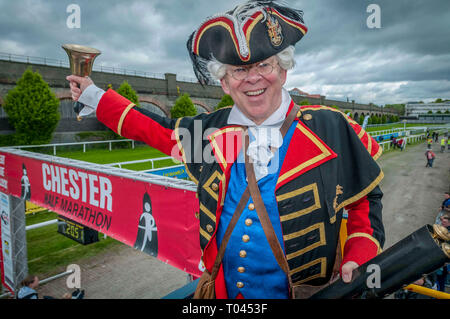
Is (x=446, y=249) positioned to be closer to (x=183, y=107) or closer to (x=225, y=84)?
(x=225, y=84)

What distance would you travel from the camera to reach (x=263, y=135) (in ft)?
5.56

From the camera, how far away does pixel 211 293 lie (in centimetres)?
165

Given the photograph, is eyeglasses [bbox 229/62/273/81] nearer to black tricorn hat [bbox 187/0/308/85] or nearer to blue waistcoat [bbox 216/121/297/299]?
black tricorn hat [bbox 187/0/308/85]

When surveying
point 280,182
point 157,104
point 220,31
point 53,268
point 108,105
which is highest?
point 157,104

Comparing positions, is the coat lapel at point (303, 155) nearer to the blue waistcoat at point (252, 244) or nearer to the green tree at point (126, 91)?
the blue waistcoat at point (252, 244)

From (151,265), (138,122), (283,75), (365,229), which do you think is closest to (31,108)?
(151,265)

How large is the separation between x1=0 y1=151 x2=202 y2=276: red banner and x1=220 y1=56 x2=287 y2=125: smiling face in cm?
142

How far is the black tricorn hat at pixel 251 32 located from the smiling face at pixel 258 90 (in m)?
0.09

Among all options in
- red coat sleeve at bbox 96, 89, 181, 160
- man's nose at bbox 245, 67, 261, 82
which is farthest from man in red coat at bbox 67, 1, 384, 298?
red coat sleeve at bbox 96, 89, 181, 160

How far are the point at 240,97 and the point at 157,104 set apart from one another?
2725cm

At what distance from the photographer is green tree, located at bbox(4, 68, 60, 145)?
18188 mm

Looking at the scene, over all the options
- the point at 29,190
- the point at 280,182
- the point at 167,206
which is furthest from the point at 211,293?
the point at 29,190

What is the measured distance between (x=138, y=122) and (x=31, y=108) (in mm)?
20332
